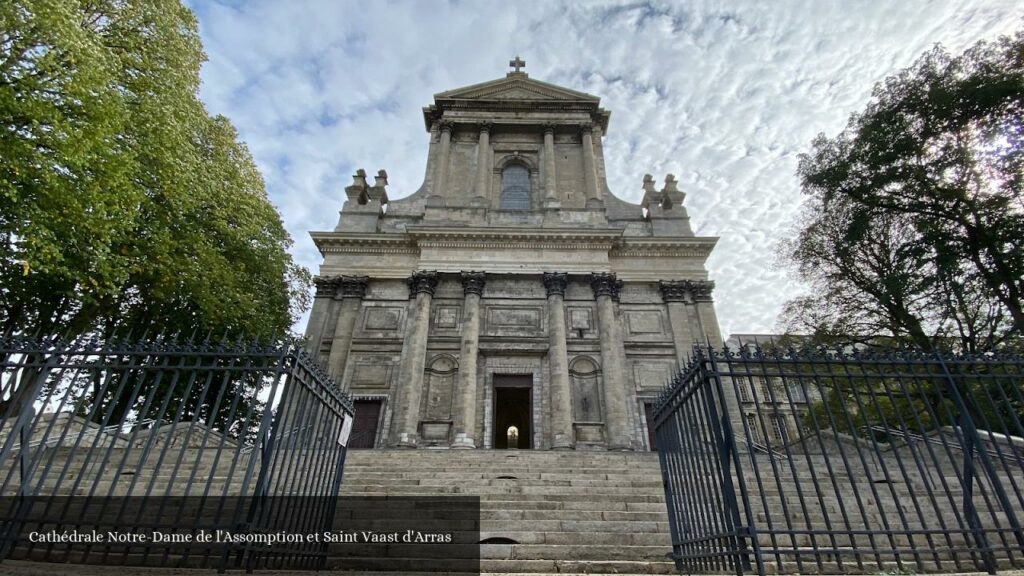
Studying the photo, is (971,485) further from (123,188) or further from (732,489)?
(123,188)

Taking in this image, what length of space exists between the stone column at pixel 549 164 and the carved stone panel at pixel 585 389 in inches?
262

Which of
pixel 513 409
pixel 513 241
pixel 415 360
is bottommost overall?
pixel 415 360

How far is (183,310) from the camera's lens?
1357cm

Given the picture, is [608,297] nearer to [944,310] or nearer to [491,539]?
[944,310]

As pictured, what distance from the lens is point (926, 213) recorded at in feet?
44.1

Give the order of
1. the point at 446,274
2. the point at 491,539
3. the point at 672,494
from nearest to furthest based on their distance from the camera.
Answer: the point at 672,494
the point at 491,539
the point at 446,274

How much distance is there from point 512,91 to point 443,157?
471 centimetres

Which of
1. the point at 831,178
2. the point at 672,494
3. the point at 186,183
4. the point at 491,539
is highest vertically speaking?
the point at 831,178

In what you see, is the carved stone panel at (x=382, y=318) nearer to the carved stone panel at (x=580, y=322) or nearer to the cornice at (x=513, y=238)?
the cornice at (x=513, y=238)

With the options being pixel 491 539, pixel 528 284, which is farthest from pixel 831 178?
pixel 491 539

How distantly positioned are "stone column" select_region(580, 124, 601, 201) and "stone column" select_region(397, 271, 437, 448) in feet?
23.4

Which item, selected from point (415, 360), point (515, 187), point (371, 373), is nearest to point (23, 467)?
point (415, 360)

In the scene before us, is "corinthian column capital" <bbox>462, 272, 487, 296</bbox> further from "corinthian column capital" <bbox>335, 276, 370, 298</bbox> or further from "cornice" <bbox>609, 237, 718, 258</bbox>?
"cornice" <bbox>609, 237, 718, 258</bbox>

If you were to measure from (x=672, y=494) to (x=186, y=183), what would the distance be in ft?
35.2
